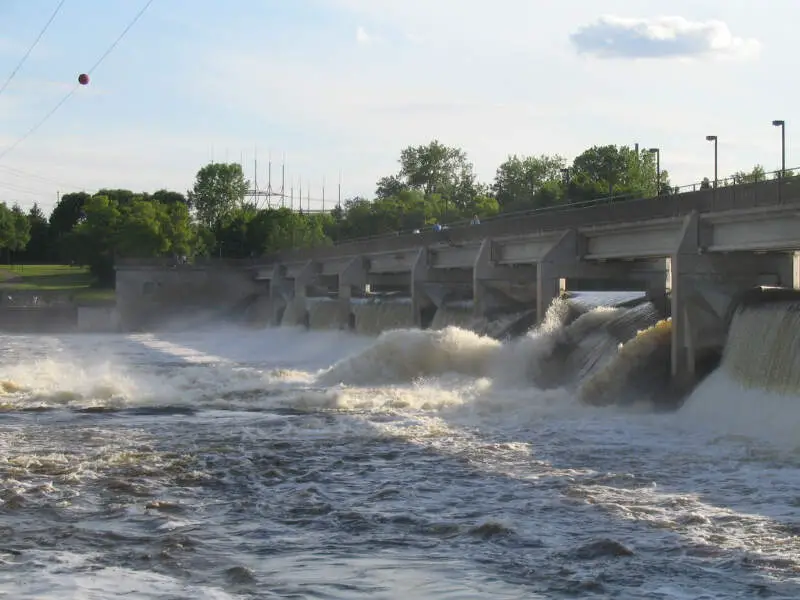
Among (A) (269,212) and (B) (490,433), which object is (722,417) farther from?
(A) (269,212)

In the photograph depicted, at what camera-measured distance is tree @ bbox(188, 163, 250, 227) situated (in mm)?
172000

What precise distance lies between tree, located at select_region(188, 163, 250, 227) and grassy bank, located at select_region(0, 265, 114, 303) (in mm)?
22507

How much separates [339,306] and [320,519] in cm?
5237

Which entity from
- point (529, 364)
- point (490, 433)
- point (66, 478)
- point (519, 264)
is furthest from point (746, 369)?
point (519, 264)

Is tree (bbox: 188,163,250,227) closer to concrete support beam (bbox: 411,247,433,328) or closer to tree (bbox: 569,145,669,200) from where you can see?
tree (bbox: 569,145,669,200)

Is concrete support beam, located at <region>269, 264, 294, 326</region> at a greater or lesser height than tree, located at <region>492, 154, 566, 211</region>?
lesser

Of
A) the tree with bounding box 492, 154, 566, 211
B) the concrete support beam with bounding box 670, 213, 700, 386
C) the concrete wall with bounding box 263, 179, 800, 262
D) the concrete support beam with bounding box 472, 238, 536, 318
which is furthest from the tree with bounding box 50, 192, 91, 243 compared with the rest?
the concrete support beam with bounding box 670, 213, 700, 386

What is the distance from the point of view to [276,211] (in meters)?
134

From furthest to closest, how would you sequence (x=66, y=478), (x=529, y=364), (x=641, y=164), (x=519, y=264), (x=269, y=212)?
1. (x=641, y=164)
2. (x=269, y=212)
3. (x=519, y=264)
4. (x=529, y=364)
5. (x=66, y=478)

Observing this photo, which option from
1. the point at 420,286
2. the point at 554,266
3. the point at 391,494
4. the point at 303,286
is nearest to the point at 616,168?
the point at 303,286

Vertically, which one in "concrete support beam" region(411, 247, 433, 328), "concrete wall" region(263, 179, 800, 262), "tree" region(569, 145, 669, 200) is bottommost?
"concrete support beam" region(411, 247, 433, 328)

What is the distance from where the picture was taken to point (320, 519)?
59.0 ft

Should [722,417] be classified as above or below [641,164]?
below

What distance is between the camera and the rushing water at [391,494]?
47.1 ft
